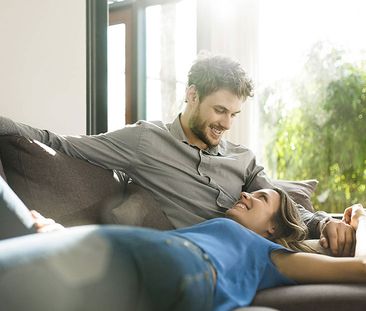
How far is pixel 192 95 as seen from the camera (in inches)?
105

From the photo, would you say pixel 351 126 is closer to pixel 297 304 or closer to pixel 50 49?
pixel 50 49

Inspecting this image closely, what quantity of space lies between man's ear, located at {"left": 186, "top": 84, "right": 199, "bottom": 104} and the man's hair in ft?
0.05

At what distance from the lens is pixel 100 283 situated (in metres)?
1.13

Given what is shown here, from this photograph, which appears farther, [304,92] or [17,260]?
[304,92]

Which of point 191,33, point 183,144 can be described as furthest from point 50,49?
point 191,33

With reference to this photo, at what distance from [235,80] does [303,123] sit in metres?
1.94

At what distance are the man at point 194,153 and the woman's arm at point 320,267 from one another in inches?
16.0

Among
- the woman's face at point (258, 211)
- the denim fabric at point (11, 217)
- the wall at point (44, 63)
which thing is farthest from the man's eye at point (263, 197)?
the wall at point (44, 63)

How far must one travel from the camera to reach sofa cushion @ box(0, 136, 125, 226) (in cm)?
202

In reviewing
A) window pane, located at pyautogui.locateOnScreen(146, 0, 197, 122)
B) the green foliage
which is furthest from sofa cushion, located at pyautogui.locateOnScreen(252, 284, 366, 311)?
window pane, located at pyautogui.locateOnScreen(146, 0, 197, 122)

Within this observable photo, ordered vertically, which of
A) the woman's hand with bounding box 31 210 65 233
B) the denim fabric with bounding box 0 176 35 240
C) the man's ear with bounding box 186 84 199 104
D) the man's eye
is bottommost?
the man's eye

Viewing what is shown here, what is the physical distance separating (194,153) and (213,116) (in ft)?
0.60

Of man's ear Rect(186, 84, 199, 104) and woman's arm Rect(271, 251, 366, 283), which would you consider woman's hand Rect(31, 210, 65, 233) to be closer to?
woman's arm Rect(271, 251, 366, 283)

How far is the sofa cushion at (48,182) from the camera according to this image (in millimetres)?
2016
